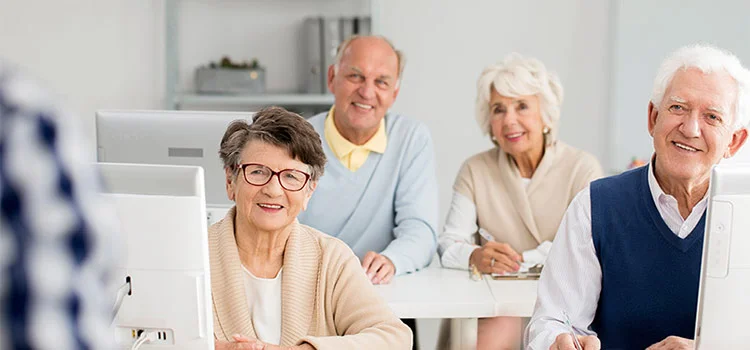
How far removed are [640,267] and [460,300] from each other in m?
0.48

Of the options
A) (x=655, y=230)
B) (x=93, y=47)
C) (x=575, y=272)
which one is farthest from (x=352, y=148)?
(x=93, y=47)

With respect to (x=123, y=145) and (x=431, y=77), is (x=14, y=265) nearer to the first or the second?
(x=123, y=145)

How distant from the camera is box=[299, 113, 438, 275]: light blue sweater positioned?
2707mm

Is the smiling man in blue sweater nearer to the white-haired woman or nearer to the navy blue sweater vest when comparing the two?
the white-haired woman

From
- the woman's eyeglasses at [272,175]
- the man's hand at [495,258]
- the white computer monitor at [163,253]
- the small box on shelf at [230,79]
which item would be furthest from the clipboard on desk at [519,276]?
the small box on shelf at [230,79]

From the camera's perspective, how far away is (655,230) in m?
1.93

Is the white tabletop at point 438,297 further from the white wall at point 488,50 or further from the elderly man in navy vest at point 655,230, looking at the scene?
the white wall at point 488,50

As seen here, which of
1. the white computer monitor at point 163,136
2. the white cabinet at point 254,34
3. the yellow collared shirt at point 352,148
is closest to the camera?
the white computer monitor at point 163,136

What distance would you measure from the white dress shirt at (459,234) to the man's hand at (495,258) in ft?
0.13

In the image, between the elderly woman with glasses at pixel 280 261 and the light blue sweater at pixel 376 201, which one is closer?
the elderly woman with glasses at pixel 280 261

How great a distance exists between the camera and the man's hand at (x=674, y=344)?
5.75 ft

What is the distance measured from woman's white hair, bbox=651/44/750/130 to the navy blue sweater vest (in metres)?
0.22

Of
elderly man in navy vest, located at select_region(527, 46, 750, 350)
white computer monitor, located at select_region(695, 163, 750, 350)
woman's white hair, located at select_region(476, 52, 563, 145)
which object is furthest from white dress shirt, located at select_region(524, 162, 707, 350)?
woman's white hair, located at select_region(476, 52, 563, 145)

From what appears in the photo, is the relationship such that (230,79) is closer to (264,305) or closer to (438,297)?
(438,297)
